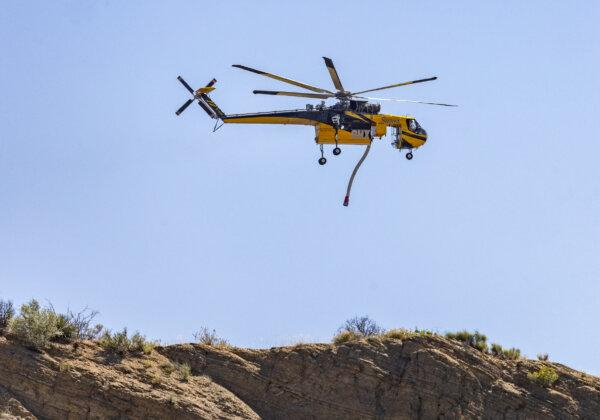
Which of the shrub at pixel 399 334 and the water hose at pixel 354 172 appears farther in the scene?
the water hose at pixel 354 172

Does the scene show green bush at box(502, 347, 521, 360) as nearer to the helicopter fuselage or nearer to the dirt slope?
the dirt slope

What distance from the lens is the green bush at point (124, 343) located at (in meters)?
30.8

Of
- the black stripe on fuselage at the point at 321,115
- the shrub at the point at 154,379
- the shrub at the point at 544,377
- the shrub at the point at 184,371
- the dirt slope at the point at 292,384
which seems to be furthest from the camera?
the black stripe on fuselage at the point at 321,115

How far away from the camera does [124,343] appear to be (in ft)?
101

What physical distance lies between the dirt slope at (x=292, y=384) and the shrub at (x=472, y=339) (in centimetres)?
44

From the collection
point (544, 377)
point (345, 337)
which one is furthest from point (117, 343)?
point (544, 377)

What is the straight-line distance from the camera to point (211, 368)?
31.2m

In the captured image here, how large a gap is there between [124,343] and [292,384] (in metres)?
5.33

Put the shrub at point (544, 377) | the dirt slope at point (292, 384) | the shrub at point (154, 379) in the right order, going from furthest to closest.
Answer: the shrub at point (544, 377)
the shrub at point (154, 379)
the dirt slope at point (292, 384)

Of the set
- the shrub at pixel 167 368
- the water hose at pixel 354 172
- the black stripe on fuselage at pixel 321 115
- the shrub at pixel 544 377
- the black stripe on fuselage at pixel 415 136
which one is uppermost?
the black stripe on fuselage at pixel 415 136

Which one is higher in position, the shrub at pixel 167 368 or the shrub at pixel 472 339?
the shrub at pixel 472 339

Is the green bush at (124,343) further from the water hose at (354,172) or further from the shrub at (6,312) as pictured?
the water hose at (354,172)

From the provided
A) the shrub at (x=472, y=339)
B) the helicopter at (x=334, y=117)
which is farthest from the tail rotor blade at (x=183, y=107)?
the shrub at (x=472, y=339)

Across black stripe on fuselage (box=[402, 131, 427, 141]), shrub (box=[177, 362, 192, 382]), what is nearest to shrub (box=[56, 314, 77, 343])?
shrub (box=[177, 362, 192, 382])
